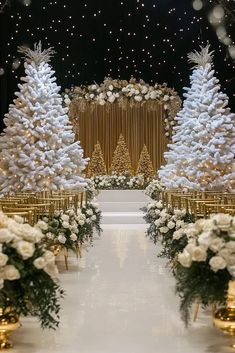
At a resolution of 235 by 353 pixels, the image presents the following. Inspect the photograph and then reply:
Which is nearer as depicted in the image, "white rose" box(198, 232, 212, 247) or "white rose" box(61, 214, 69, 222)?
"white rose" box(198, 232, 212, 247)

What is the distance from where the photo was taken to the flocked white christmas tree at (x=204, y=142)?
51.3 ft

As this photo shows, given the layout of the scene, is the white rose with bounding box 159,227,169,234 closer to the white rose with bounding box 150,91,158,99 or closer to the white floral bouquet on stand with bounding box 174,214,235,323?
the white floral bouquet on stand with bounding box 174,214,235,323

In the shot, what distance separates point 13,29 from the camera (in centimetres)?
1973

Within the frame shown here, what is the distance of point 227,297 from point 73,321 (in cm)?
175

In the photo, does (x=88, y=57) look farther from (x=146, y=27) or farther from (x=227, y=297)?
(x=227, y=297)

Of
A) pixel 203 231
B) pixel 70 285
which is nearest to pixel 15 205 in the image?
pixel 70 285

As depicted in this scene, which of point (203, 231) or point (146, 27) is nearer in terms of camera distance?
point (203, 231)

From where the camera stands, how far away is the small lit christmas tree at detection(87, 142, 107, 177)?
2095 cm

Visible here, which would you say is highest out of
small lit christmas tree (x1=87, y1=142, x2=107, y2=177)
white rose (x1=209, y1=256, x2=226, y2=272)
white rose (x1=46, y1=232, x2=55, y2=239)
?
small lit christmas tree (x1=87, y1=142, x2=107, y2=177)

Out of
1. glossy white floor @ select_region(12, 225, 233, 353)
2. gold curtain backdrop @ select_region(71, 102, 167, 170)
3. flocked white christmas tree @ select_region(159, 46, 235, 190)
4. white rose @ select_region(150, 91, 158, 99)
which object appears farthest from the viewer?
gold curtain backdrop @ select_region(71, 102, 167, 170)

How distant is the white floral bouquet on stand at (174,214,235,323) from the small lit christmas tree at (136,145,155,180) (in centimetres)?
1609

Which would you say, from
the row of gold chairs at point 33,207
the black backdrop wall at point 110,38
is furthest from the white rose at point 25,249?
the black backdrop wall at point 110,38

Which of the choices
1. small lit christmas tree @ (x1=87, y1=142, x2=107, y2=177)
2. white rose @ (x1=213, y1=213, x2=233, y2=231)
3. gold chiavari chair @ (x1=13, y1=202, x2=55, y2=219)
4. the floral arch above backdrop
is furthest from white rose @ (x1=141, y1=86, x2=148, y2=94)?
white rose @ (x1=213, y1=213, x2=233, y2=231)

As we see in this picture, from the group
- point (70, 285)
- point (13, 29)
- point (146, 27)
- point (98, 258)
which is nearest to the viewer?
point (70, 285)
